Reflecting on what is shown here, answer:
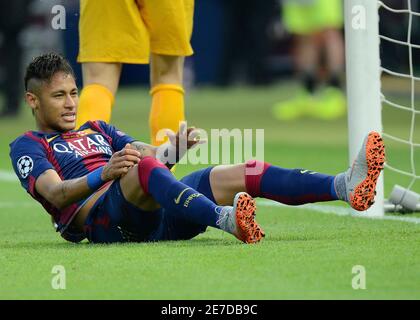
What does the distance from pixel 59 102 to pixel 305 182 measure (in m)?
1.13

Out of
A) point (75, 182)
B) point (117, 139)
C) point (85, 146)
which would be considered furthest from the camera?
point (117, 139)

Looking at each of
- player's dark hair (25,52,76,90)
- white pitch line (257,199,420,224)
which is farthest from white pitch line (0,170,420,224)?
player's dark hair (25,52,76,90)

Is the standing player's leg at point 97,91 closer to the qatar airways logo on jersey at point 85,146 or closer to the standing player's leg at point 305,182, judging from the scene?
the qatar airways logo on jersey at point 85,146

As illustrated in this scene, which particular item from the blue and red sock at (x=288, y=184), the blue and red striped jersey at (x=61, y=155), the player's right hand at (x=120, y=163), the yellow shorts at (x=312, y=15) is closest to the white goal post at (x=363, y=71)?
the blue and red sock at (x=288, y=184)

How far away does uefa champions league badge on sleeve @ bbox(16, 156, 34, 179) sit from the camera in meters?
4.92

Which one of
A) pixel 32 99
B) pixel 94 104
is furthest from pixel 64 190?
pixel 94 104

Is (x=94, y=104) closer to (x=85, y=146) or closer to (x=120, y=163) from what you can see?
(x=85, y=146)

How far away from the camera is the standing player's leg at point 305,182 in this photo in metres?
4.70

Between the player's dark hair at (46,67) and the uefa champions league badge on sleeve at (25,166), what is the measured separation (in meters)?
0.40

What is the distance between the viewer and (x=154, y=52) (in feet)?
21.3

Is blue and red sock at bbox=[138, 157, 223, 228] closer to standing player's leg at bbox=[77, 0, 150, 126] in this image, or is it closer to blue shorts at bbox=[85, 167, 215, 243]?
blue shorts at bbox=[85, 167, 215, 243]

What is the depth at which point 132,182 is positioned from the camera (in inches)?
185
